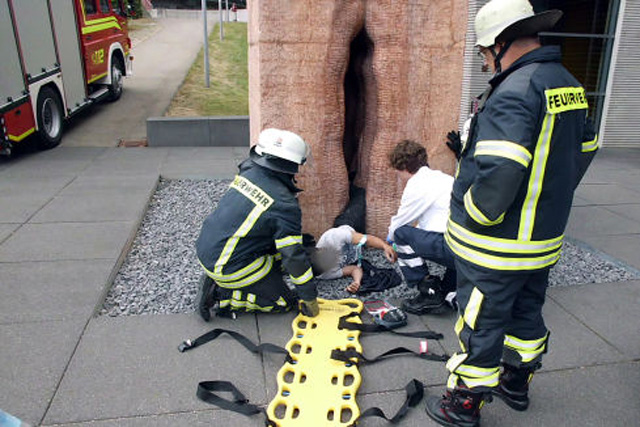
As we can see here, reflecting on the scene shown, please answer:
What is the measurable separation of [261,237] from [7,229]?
3.29 meters

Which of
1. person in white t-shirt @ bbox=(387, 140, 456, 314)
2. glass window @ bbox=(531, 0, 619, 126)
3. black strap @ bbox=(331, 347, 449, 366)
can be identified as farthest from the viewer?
glass window @ bbox=(531, 0, 619, 126)

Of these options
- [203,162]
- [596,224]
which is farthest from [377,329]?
[203,162]

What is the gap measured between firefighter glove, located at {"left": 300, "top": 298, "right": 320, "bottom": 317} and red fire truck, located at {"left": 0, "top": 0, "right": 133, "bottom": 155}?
19.5ft

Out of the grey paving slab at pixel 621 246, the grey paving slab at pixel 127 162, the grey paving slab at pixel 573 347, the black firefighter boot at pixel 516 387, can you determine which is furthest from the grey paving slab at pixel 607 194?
the grey paving slab at pixel 127 162

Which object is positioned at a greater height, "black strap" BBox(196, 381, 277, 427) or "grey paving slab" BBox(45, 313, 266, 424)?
"black strap" BBox(196, 381, 277, 427)

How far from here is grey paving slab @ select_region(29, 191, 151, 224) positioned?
18.4 feet

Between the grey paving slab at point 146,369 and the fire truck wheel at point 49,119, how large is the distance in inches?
243

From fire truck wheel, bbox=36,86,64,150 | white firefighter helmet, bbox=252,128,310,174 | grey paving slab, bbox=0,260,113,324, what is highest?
white firefighter helmet, bbox=252,128,310,174

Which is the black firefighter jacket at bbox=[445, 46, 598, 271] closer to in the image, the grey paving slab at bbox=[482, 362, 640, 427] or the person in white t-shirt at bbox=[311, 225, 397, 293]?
the grey paving slab at bbox=[482, 362, 640, 427]

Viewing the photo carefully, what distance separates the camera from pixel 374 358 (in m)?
3.17

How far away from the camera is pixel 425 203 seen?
3.60 metres

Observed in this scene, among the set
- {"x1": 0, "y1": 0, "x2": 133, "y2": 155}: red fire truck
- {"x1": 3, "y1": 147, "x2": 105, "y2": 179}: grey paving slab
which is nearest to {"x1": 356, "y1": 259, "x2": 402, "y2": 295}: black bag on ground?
{"x1": 3, "y1": 147, "x2": 105, "y2": 179}: grey paving slab

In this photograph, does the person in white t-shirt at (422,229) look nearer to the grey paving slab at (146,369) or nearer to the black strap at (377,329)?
the black strap at (377,329)

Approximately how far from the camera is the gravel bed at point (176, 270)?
3879mm
